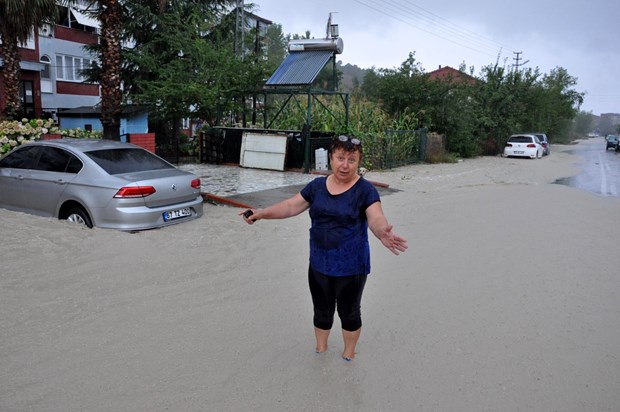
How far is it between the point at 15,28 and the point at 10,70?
1.31 m

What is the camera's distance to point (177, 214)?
301 inches

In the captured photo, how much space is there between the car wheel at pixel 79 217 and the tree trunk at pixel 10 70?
10089mm

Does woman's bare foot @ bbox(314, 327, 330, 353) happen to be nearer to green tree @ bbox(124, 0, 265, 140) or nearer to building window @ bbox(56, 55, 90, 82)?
green tree @ bbox(124, 0, 265, 140)

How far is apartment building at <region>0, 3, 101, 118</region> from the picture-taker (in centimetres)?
2756

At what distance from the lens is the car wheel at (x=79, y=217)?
7.13 meters

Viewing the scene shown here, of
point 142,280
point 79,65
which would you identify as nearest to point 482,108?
point 79,65

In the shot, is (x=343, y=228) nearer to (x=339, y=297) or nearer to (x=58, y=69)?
(x=339, y=297)

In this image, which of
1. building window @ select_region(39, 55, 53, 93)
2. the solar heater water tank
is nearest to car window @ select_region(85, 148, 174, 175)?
the solar heater water tank

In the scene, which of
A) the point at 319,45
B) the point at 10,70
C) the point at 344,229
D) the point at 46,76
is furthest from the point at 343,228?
the point at 46,76

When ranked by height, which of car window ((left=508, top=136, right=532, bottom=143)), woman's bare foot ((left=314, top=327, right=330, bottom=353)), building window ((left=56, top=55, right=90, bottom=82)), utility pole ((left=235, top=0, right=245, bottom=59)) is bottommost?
woman's bare foot ((left=314, top=327, right=330, bottom=353))

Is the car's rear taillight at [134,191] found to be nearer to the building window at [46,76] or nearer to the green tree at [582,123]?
the building window at [46,76]

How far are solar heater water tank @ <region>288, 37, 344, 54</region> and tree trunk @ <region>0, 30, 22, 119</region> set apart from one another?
875cm

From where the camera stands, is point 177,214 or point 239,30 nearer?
point 177,214

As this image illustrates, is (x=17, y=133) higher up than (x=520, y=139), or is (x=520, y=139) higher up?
(x=520, y=139)
